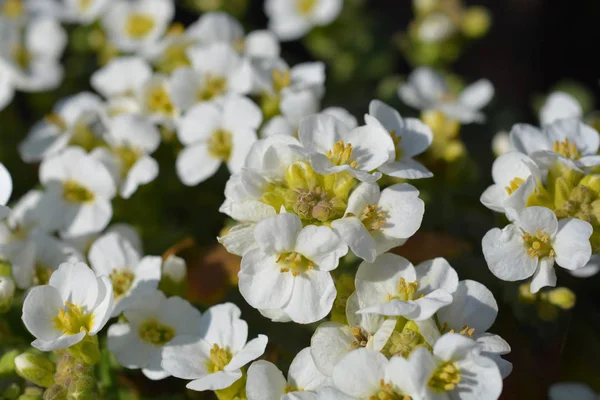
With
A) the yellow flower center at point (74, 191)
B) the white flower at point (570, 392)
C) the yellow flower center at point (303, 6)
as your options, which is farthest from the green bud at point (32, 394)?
the yellow flower center at point (303, 6)

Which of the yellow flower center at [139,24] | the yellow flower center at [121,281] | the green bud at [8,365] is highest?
the yellow flower center at [139,24]

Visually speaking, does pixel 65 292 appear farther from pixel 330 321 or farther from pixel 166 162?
pixel 166 162

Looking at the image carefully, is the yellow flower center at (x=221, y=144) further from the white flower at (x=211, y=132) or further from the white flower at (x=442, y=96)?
the white flower at (x=442, y=96)

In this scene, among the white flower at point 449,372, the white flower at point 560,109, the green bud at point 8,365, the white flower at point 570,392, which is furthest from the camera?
the white flower at point 560,109

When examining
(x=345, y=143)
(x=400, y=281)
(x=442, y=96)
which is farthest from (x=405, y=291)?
(x=442, y=96)

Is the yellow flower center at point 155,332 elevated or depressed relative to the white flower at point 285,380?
depressed

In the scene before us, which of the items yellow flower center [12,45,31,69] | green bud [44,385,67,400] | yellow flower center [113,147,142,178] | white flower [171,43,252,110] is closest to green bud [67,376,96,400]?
green bud [44,385,67,400]
